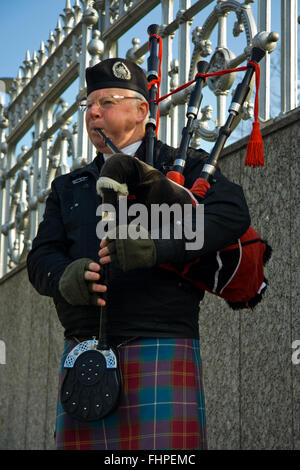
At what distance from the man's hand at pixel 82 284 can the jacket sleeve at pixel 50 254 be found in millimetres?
102

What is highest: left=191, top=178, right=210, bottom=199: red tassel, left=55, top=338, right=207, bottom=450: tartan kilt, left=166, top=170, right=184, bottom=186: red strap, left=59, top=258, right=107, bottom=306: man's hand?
left=166, top=170, right=184, bottom=186: red strap

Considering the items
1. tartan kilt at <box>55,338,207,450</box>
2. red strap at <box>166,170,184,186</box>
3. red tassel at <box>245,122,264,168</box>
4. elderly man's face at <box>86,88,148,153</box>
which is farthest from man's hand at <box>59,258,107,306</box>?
red tassel at <box>245,122,264,168</box>

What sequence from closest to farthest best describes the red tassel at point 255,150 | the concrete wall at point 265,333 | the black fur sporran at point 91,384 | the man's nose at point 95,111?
the black fur sporran at point 91,384, the man's nose at point 95,111, the red tassel at point 255,150, the concrete wall at point 265,333

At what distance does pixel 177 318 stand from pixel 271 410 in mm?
1386

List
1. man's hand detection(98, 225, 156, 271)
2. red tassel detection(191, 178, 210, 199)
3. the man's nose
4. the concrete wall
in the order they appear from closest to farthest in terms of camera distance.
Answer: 1. man's hand detection(98, 225, 156, 271)
2. red tassel detection(191, 178, 210, 199)
3. the man's nose
4. the concrete wall

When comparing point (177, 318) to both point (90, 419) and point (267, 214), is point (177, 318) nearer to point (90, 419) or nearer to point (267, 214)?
point (90, 419)

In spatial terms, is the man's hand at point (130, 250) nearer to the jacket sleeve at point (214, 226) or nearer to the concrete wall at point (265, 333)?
the jacket sleeve at point (214, 226)

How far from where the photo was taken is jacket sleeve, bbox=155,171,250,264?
107 inches

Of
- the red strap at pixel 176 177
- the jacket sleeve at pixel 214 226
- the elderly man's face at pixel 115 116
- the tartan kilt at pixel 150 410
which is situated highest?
the elderly man's face at pixel 115 116

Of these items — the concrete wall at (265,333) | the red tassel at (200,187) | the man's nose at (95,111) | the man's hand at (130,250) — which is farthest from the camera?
the concrete wall at (265,333)

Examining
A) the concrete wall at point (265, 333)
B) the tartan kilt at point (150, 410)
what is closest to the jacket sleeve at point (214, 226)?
the tartan kilt at point (150, 410)

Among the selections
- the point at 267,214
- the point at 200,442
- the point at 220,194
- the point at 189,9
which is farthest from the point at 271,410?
the point at 189,9

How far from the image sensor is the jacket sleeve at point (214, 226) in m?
2.72

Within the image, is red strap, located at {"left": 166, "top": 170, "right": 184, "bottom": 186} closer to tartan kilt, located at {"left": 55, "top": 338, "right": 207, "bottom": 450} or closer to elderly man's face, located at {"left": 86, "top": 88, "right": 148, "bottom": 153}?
elderly man's face, located at {"left": 86, "top": 88, "right": 148, "bottom": 153}
